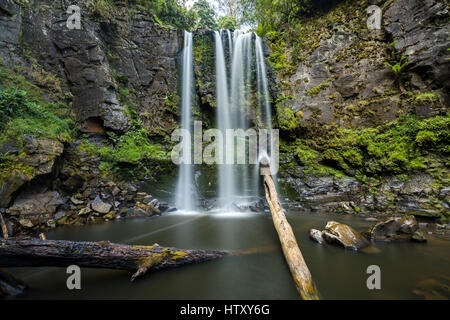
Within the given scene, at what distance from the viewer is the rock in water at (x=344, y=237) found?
10.1 feet

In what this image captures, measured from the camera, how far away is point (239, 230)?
454 cm

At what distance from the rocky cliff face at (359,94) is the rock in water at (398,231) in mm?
2775

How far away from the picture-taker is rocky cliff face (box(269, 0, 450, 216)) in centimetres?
615

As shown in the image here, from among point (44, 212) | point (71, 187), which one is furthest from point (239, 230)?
point (71, 187)

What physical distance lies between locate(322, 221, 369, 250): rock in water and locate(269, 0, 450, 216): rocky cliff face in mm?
3700

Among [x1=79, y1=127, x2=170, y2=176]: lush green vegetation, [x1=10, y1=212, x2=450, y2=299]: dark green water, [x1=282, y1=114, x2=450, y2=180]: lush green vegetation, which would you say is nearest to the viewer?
[x1=10, y1=212, x2=450, y2=299]: dark green water

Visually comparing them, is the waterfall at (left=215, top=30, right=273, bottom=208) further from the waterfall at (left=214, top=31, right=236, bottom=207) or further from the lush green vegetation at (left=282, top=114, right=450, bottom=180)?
the lush green vegetation at (left=282, top=114, right=450, bottom=180)

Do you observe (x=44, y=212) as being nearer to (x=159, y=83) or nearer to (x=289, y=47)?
(x=159, y=83)

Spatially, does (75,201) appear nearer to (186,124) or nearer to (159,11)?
(186,124)

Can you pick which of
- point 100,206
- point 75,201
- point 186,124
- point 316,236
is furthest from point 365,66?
point 75,201

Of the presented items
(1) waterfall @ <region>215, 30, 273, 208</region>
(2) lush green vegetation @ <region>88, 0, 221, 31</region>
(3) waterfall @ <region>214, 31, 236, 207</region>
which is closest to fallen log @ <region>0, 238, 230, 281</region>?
(3) waterfall @ <region>214, 31, 236, 207</region>

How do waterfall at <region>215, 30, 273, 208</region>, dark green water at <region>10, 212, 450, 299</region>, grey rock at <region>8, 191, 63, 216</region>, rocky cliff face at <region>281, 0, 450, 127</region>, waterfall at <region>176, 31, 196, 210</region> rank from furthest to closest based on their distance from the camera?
waterfall at <region>215, 30, 273, 208</region> < waterfall at <region>176, 31, 196, 210</region> < rocky cliff face at <region>281, 0, 450, 127</region> < grey rock at <region>8, 191, 63, 216</region> < dark green water at <region>10, 212, 450, 299</region>

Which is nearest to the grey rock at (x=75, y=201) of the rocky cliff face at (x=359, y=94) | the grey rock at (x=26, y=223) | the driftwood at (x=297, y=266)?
the grey rock at (x=26, y=223)

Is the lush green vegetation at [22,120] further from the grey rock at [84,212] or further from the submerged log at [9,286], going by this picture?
the submerged log at [9,286]
